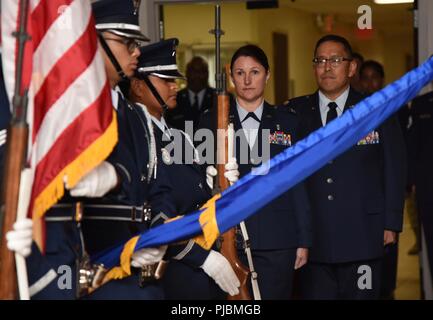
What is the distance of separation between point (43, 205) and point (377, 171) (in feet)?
6.58

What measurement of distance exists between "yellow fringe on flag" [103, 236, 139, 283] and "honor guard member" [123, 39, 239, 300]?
15.8 inches

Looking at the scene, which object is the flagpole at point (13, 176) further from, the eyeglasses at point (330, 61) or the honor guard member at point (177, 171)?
the eyeglasses at point (330, 61)

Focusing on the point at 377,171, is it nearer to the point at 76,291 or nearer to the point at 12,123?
the point at 76,291

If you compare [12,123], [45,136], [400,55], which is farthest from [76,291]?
[400,55]

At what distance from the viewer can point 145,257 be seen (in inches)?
125

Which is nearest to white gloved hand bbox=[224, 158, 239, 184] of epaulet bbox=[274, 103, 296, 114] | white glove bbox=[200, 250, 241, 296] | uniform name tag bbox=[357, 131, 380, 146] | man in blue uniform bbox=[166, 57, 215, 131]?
white glove bbox=[200, 250, 241, 296]

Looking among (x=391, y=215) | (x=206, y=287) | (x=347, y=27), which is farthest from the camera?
(x=347, y=27)

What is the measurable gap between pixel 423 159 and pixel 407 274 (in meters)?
2.55

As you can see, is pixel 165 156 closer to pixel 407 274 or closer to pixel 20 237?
pixel 20 237

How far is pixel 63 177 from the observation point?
2939 mm

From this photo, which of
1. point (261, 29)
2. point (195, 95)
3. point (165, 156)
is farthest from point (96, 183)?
point (261, 29)

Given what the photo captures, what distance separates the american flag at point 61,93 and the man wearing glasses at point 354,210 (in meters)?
1.68

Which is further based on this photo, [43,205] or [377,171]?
[377,171]

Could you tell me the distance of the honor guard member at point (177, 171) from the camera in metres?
3.56
